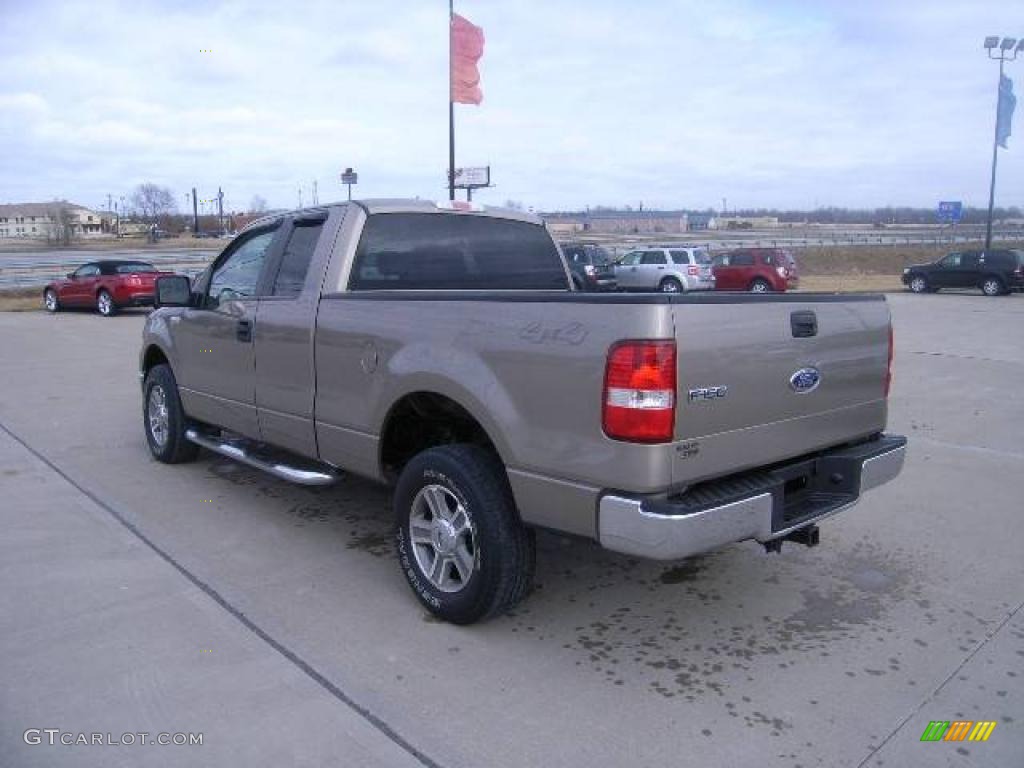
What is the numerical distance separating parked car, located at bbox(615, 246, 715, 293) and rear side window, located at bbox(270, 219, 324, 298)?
23888 mm

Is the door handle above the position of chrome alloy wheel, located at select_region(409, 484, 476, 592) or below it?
above

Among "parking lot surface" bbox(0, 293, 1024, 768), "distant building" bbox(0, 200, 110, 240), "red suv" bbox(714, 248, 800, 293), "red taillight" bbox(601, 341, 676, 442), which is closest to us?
"parking lot surface" bbox(0, 293, 1024, 768)

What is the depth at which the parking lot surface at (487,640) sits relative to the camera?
3.04 m

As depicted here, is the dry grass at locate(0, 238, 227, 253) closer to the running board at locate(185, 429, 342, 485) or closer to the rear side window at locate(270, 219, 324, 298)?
the running board at locate(185, 429, 342, 485)

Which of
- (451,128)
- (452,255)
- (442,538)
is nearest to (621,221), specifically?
(451,128)

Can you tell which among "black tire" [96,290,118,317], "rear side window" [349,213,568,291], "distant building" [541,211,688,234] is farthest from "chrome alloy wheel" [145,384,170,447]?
"distant building" [541,211,688,234]

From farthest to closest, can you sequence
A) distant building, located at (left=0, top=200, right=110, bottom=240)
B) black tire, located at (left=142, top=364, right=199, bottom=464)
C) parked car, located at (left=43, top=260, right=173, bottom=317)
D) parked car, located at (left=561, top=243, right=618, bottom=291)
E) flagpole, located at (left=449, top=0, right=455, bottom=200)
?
distant building, located at (left=0, top=200, right=110, bottom=240) < parked car, located at (left=561, top=243, right=618, bottom=291) < parked car, located at (left=43, top=260, right=173, bottom=317) < flagpole, located at (left=449, top=0, right=455, bottom=200) < black tire, located at (left=142, top=364, right=199, bottom=464)

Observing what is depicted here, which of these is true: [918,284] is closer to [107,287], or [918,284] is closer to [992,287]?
[992,287]

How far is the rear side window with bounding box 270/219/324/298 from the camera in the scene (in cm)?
497

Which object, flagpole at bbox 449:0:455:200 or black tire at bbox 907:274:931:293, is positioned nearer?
flagpole at bbox 449:0:455:200

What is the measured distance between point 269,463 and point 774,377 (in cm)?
301

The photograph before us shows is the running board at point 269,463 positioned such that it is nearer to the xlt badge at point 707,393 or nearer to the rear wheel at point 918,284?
the xlt badge at point 707,393

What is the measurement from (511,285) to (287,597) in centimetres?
227

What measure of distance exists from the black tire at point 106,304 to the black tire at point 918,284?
25.2 m
